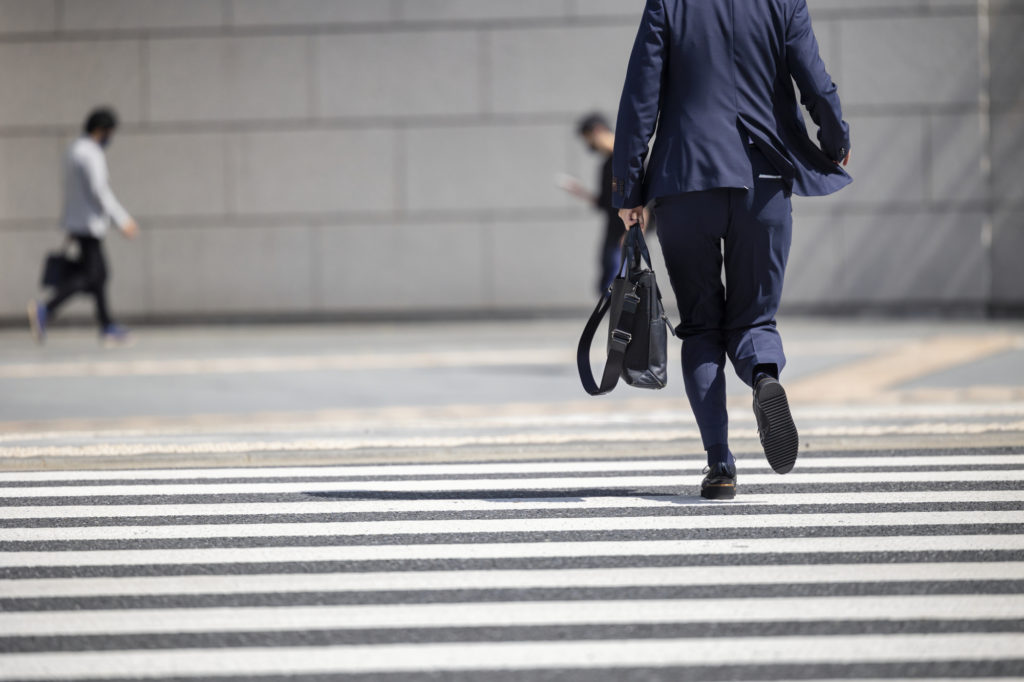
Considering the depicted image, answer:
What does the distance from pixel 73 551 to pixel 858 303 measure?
37.2 feet

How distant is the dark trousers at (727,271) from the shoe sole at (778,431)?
0.20 m

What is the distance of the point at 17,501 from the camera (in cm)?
580

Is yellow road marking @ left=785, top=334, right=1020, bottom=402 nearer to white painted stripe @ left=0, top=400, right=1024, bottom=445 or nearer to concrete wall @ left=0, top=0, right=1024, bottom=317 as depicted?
white painted stripe @ left=0, top=400, right=1024, bottom=445

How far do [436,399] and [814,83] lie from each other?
14.3 feet

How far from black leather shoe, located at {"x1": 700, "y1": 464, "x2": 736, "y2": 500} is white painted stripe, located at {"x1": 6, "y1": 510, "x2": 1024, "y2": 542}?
30 centimetres

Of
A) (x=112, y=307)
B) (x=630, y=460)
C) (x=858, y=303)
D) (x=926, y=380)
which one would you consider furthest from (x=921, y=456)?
(x=112, y=307)

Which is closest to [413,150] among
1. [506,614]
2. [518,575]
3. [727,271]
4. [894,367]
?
[894,367]

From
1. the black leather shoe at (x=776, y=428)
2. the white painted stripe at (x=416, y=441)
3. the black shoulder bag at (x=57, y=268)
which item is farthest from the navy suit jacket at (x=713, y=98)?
the black shoulder bag at (x=57, y=268)

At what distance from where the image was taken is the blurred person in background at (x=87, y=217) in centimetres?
1328

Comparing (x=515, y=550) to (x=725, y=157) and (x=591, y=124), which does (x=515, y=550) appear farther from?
(x=591, y=124)

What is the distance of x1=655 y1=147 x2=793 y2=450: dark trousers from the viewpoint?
5.43 m

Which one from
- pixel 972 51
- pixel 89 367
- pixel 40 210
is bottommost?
pixel 89 367

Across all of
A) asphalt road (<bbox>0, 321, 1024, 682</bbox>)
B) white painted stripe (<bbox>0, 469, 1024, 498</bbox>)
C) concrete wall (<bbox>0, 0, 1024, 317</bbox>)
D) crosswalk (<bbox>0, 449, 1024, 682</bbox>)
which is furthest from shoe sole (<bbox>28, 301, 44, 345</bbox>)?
white painted stripe (<bbox>0, 469, 1024, 498</bbox>)

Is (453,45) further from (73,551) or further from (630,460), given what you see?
(73,551)
